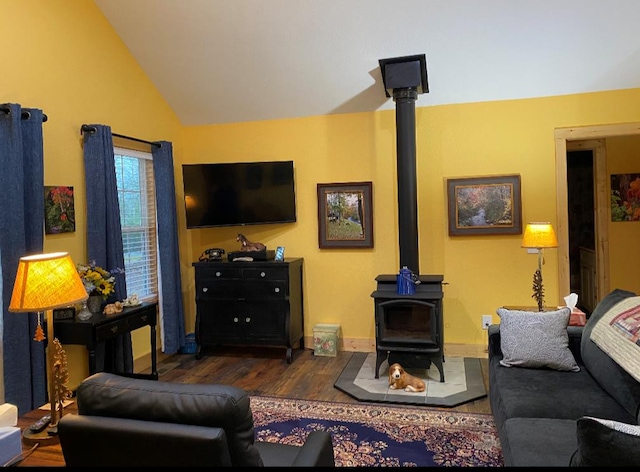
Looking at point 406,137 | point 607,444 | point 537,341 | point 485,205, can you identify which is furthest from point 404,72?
point 607,444

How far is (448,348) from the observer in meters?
4.71

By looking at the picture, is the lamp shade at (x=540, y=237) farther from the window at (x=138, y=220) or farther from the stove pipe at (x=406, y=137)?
the window at (x=138, y=220)

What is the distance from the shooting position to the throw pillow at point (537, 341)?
284cm

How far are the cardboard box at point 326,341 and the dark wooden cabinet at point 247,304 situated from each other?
0.70 feet

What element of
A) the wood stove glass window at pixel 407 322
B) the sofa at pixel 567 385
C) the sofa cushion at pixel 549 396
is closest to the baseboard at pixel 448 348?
Result: the wood stove glass window at pixel 407 322

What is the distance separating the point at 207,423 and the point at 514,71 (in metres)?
3.96

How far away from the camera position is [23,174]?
3.17m

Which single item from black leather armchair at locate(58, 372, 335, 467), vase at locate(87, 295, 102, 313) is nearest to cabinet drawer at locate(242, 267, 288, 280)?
vase at locate(87, 295, 102, 313)

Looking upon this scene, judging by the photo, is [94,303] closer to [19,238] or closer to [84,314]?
[84,314]

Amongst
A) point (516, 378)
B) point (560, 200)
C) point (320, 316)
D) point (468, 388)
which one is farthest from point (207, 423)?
point (560, 200)

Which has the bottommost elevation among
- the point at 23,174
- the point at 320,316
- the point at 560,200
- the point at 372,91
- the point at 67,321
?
the point at 320,316

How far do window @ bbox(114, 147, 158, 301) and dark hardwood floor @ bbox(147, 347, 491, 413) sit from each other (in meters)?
0.82

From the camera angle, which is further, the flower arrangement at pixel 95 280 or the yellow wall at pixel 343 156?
the yellow wall at pixel 343 156

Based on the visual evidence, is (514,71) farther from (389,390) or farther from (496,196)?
(389,390)
